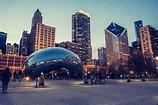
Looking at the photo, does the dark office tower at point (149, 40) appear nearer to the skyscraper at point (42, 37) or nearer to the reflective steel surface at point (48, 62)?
the skyscraper at point (42, 37)

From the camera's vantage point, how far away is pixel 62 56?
3259cm

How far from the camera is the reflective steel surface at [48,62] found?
98.2 ft

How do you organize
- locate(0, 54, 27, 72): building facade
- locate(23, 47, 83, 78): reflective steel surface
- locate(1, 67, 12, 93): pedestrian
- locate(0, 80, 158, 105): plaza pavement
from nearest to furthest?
locate(0, 80, 158, 105): plaza pavement → locate(1, 67, 12, 93): pedestrian → locate(23, 47, 83, 78): reflective steel surface → locate(0, 54, 27, 72): building facade

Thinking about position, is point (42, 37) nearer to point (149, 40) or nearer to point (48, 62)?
point (149, 40)

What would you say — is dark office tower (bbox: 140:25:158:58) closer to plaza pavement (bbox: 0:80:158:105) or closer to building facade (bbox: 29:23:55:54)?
building facade (bbox: 29:23:55:54)

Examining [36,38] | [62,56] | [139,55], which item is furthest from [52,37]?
[62,56]

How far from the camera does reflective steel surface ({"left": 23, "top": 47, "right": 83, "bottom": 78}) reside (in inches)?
1179

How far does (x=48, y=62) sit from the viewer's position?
30.6 m

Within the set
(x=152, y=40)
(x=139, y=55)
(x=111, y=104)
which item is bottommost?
(x=111, y=104)

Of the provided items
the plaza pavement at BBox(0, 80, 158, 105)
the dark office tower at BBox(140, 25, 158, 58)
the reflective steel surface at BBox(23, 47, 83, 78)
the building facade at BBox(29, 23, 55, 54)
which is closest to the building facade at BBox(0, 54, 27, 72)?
the building facade at BBox(29, 23, 55, 54)

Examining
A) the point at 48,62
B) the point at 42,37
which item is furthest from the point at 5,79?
the point at 42,37

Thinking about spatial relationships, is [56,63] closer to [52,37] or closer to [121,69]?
[121,69]

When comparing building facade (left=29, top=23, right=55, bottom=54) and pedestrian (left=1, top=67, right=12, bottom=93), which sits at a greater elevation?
building facade (left=29, top=23, right=55, bottom=54)

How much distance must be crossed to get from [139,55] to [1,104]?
227ft
